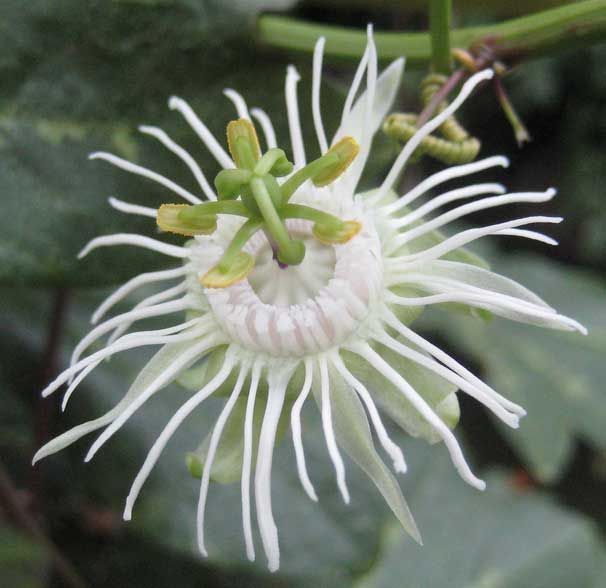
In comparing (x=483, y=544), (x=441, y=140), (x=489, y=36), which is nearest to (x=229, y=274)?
(x=441, y=140)

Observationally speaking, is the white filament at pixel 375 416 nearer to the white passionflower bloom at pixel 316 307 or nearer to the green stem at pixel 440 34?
the white passionflower bloom at pixel 316 307

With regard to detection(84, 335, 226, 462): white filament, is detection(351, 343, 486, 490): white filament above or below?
below

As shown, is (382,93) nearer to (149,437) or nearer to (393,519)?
(149,437)

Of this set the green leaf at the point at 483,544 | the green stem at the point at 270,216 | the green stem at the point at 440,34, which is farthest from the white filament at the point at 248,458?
the green leaf at the point at 483,544

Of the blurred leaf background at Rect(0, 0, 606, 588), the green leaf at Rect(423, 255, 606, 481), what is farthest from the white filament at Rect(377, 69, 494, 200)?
the green leaf at Rect(423, 255, 606, 481)

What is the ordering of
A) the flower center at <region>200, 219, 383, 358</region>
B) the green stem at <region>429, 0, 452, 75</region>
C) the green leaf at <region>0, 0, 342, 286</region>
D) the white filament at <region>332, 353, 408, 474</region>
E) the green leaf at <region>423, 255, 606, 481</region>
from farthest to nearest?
1. the green leaf at <region>423, 255, 606, 481</region>
2. the green leaf at <region>0, 0, 342, 286</region>
3. the green stem at <region>429, 0, 452, 75</region>
4. the flower center at <region>200, 219, 383, 358</region>
5. the white filament at <region>332, 353, 408, 474</region>

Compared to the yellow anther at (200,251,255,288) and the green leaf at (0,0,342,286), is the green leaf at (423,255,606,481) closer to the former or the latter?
the green leaf at (0,0,342,286)
